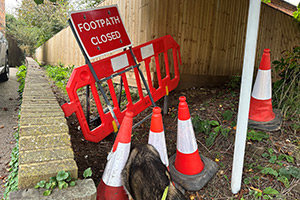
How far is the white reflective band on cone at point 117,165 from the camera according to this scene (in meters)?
2.05

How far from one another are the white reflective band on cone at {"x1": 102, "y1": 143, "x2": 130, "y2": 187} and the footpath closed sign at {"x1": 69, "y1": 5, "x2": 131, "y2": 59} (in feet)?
4.23

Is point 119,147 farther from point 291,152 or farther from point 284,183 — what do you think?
point 291,152

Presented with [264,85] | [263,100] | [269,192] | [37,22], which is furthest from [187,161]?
[37,22]

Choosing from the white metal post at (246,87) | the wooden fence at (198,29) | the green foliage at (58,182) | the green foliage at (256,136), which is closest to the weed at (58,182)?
the green foliage at (58,182)

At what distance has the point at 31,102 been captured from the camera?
324 centimetres

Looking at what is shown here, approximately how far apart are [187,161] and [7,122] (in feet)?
12.9

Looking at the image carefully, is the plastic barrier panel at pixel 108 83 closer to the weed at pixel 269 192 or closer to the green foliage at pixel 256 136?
the green foliage at pixel 256 136

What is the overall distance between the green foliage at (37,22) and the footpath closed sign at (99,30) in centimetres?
1456

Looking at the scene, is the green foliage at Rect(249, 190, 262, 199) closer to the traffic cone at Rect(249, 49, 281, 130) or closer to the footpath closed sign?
the traffic cone at Rect(249, 49, 281, 130)

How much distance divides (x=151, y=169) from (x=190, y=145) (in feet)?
2.45

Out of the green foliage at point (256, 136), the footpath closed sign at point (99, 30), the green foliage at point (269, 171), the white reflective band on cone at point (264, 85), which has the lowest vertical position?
the green foliage at point (269, 171)

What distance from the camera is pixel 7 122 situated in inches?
188

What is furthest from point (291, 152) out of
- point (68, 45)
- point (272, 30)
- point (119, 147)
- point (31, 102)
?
point (68, 45)

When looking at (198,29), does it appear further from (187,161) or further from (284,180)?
(284,180)
